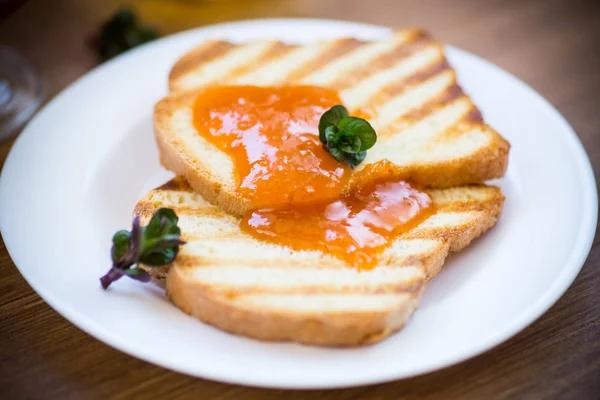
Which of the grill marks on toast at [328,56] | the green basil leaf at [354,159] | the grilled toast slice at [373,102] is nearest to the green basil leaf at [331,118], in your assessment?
the green basil leaf at [354,159]

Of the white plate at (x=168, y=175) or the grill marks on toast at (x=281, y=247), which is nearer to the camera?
the white plate at (x=168, y=175)

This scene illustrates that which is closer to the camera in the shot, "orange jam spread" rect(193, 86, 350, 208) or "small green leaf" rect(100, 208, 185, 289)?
"small green leaf" rect(100, 208, 185, 289)

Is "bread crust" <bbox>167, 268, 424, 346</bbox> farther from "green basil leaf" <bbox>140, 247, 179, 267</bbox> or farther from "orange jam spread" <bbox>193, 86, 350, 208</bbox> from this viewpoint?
"orange jam spread" <bbox>193, 86, 350, 208</bbox>

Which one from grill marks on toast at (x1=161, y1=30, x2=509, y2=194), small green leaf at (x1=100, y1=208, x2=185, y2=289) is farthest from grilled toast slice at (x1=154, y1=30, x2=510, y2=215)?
small green leaf at (x1=100, y1=208, x2=185, y2=289)

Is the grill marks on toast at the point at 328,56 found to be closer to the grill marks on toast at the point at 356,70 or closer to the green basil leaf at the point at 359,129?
the grill marks on toast at the point at 356,70

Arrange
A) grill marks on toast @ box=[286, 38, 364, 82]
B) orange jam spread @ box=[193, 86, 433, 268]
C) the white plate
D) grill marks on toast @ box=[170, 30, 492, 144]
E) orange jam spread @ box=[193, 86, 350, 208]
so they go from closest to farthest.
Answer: the white plate < orange jam spread @ box=[193, 86, 433, 268] < orange jam spread @ box=[193, 86, 350, 208] < grill marks on toast @ box=[170, 30, 492, 144] < grill marks on toast @ box=[286, 38, 364, 82]

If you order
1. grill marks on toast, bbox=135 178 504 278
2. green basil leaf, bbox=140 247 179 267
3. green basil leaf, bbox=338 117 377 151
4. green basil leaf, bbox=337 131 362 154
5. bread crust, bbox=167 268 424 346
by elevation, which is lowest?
bread crust, bbox=167 268 424 346
